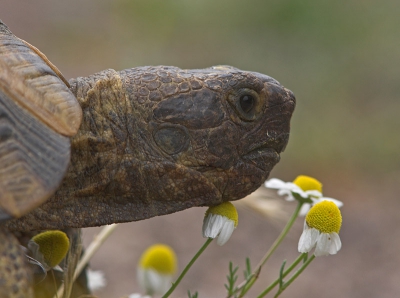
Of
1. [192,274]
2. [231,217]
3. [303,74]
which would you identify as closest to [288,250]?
[192,274]

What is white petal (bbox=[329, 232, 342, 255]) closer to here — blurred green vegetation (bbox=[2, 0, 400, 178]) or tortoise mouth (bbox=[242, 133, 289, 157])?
tortoise mouth (bbox=[242, 133, 289, 157])

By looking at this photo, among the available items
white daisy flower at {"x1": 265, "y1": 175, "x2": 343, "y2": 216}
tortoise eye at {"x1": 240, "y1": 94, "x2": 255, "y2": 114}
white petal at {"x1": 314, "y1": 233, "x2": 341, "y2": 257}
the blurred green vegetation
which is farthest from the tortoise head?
the blurred green vegetation

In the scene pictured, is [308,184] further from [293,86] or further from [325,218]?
[293,86]

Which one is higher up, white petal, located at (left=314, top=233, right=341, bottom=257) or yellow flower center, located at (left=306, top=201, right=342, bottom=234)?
yellow flower center, located at (left=306, top=201, right=342, bottom=234)

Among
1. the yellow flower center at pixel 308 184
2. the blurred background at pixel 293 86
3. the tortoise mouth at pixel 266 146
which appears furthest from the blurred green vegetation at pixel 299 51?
the tortoise mouth at pixel 266 146

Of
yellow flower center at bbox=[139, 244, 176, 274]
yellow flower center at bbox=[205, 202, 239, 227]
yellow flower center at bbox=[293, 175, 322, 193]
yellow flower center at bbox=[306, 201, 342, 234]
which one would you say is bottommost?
yellow flower center at bbox=[139, 244, 176, 274]

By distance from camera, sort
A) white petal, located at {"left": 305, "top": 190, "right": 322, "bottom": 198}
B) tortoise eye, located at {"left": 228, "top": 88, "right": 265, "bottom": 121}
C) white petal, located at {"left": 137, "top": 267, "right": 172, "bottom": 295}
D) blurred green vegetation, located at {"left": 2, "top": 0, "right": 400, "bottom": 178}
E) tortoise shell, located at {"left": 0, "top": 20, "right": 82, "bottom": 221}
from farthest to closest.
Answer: blurred green vegetation, located at {"left": 2, "top": 0, "right": 400, "bottom": 178} < white petal, located at {"left": 137, "top": 267, "right": 172, "bottom": 295} < white petal, located at {"left": 305, "top": 190, "right": 322, "bottom": 198} < tortoise eye, located at {"left": 228, "top": 88, "right": 265, "bottom": 121} < tortoise shell, located at {"left": 0, "top": 20, "right": 82, "bottom": 221}

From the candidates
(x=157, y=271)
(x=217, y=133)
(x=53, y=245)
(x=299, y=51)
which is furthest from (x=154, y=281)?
(x=299, y=51)

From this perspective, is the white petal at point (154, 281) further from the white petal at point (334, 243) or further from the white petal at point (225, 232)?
the white petal at point (334, 243)
